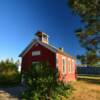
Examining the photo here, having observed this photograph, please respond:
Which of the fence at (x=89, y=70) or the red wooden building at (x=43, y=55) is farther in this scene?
the fence at (x=89, y=70)

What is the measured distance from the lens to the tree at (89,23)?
744 inches

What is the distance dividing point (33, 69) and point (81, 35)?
19.8 ft

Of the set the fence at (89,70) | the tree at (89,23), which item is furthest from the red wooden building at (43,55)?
the fence at (89,70)

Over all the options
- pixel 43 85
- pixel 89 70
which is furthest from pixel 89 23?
pixel 89 70

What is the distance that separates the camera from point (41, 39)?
27375 mm

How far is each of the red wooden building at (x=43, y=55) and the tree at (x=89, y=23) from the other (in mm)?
5090

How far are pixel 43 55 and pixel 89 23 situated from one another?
827cm

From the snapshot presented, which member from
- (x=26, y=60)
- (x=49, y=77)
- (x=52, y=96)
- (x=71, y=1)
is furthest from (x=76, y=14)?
(x=26, y=60)

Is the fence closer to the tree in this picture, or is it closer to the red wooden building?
the red wooden building

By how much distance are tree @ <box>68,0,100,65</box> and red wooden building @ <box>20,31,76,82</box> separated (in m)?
5.09

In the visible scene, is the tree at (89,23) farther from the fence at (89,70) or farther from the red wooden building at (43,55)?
the fence at (89,70)

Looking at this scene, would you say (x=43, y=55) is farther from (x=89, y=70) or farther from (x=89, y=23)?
(x=89, y=70)

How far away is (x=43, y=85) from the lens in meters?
17.5

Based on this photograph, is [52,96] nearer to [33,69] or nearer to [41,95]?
[41,95]
